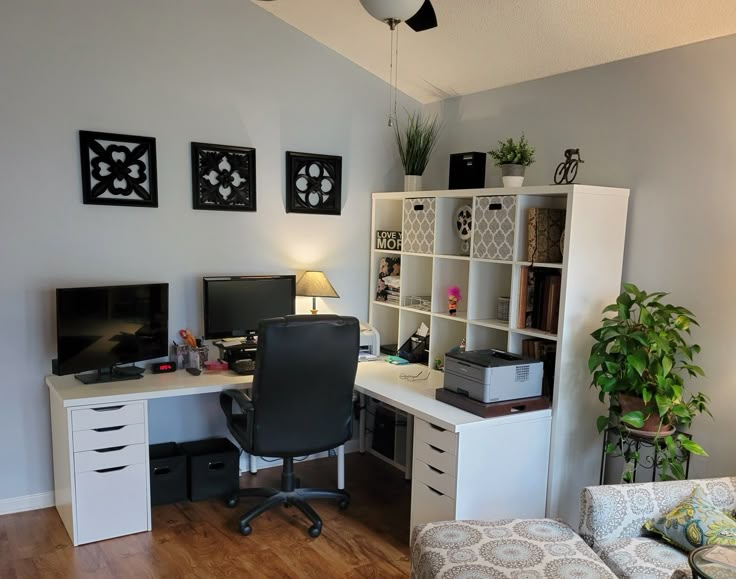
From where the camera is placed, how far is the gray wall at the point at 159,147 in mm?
3152

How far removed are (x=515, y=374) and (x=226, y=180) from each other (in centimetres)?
196

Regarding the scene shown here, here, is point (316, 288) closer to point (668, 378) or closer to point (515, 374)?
point (515, 374)

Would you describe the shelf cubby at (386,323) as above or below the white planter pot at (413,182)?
below

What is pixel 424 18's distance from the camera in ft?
8.29

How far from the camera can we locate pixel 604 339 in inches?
108

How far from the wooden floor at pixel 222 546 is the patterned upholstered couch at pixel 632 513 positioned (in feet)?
3.08

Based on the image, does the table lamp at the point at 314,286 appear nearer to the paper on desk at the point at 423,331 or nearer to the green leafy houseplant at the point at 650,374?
the paper on desk at the point at 423,331

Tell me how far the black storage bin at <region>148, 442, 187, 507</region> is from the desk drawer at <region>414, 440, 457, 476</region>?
1330 millimetres

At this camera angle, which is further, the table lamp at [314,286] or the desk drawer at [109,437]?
the table lamp at [314,286]

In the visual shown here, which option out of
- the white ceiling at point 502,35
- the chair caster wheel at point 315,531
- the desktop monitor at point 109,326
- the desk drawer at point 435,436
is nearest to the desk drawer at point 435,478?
the desk drawer at point 435,436

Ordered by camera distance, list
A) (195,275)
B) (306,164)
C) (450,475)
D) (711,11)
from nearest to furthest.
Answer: (711,11) < (450,475) < (195,275) < (306,164)

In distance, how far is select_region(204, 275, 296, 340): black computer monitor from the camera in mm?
3555

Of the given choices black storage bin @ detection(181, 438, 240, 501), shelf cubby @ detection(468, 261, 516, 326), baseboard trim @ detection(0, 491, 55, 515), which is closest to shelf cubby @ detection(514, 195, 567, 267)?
shelf cubby @ detection(468, 261, 516, 326)

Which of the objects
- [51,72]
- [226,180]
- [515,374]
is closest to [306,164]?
[226,180]
